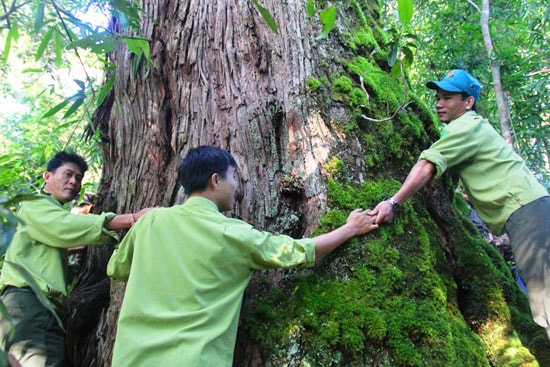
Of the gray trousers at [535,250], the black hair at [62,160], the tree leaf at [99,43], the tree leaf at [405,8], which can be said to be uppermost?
the tree leaf at [99,43]

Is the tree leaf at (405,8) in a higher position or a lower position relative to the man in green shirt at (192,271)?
higher

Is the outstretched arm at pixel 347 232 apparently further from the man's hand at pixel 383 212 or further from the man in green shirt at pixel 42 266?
the man in green shirt at pixel 42 266

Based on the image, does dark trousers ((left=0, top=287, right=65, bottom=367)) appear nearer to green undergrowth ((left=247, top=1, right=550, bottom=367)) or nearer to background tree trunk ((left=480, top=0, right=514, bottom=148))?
green undergrowth ((left=247, top=1, right=550, bottom=367))

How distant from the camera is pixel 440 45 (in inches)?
310

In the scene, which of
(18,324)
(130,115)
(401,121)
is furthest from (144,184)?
(401,121)

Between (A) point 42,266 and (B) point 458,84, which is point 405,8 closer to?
(B) point 458,84

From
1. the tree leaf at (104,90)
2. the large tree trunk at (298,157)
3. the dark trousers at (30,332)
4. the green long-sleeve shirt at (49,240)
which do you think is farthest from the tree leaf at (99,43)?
the dark trousers at (30,332)

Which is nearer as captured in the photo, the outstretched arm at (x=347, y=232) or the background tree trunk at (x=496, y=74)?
the outstretched arm at (x=347, y=232)

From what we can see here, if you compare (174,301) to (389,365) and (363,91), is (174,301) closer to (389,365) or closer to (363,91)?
(389,365)

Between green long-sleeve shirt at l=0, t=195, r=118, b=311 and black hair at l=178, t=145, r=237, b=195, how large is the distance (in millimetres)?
855

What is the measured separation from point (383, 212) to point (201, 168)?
1172 millimetres

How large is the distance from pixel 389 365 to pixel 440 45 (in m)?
6.70

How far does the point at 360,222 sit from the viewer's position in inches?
114

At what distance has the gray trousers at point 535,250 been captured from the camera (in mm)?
2809
